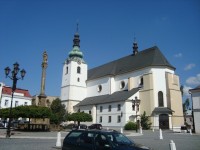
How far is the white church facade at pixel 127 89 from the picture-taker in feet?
168

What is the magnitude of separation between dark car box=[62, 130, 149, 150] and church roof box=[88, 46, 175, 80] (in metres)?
46.4

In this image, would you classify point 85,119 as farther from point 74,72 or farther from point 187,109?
point 187,109

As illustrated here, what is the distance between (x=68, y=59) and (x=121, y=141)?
67268mm

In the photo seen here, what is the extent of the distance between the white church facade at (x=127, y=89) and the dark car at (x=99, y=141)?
3063 cm

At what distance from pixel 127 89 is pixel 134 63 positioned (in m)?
7.26

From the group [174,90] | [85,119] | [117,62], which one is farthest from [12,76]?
[117,62]

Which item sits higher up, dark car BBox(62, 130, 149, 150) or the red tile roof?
the red tile roof

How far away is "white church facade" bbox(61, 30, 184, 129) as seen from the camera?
51.3m

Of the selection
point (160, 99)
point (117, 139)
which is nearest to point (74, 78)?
point (160, 99)

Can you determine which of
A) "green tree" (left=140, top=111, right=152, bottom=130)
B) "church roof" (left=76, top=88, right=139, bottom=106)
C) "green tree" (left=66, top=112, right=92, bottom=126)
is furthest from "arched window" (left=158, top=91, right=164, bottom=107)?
"green tree" (left=66, top=112, right=92, bottom=126)

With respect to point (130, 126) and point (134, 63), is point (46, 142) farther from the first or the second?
point (134, 63)

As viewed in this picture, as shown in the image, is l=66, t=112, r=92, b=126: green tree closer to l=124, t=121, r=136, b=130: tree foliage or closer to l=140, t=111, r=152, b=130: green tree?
l=124, t=121, r=136, b=130: tree foliage

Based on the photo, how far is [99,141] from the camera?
913 centimetres

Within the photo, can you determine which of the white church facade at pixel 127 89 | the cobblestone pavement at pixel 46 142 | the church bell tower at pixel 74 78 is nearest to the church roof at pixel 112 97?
the white church facade at pixel 127 89
